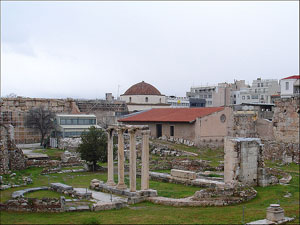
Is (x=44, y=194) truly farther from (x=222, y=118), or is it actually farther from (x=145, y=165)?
(x=222, y=118)

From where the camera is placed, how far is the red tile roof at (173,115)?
158ft

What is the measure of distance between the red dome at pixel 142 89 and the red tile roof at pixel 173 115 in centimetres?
1609

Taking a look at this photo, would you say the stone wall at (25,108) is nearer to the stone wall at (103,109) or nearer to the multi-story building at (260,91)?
the stone wall at (103,109)

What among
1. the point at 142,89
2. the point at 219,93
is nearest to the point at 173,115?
the point at 142,89

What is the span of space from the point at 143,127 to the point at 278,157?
1940 cm

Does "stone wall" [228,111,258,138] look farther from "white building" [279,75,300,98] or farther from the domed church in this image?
the domed church

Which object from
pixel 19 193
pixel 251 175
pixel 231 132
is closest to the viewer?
pixel 19 193

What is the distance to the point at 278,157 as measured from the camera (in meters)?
36.6

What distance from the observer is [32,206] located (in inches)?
680

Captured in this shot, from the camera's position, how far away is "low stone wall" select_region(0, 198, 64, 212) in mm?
17188

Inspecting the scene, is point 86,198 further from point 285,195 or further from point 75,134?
point 75,134

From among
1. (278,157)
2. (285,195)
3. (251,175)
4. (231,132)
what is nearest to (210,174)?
(251,175)

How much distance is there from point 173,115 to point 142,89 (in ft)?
76.3

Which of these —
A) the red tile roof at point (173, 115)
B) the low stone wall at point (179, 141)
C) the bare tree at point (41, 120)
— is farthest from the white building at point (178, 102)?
the low stone wall at point (179, 141)
